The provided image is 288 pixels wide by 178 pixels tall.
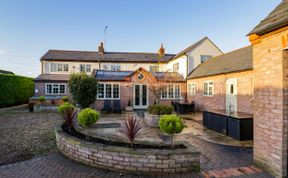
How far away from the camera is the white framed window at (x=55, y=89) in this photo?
18.8 metres

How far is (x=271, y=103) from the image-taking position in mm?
3574

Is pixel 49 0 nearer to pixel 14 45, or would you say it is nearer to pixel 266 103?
pixel 14 45

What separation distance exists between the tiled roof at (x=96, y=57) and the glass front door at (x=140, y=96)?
27.4 feet

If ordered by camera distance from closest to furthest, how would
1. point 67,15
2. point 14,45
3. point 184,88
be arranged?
1. point 67,15
2. point 14,45
3. point 184,88

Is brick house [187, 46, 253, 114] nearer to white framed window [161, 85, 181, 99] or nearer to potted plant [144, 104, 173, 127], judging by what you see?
white framed window [161, 85, 181, 99]

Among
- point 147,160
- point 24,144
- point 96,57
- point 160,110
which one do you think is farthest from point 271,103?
point 96,57

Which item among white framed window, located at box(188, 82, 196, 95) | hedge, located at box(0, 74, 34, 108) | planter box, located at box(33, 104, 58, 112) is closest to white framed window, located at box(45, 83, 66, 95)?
hedge, located at box(0, 74, 34, 108)

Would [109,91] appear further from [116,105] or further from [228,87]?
[228,87]

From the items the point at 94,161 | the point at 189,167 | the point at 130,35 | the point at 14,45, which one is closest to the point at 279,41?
the point at 189,167

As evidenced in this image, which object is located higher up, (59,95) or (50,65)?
(50,65)

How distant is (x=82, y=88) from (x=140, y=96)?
652cm

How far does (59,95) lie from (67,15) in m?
10.8

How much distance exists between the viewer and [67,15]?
41.3 ft

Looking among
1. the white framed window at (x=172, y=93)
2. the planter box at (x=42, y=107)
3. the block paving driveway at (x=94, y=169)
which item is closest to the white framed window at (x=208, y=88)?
the white framed window at (x=172, y=93)
